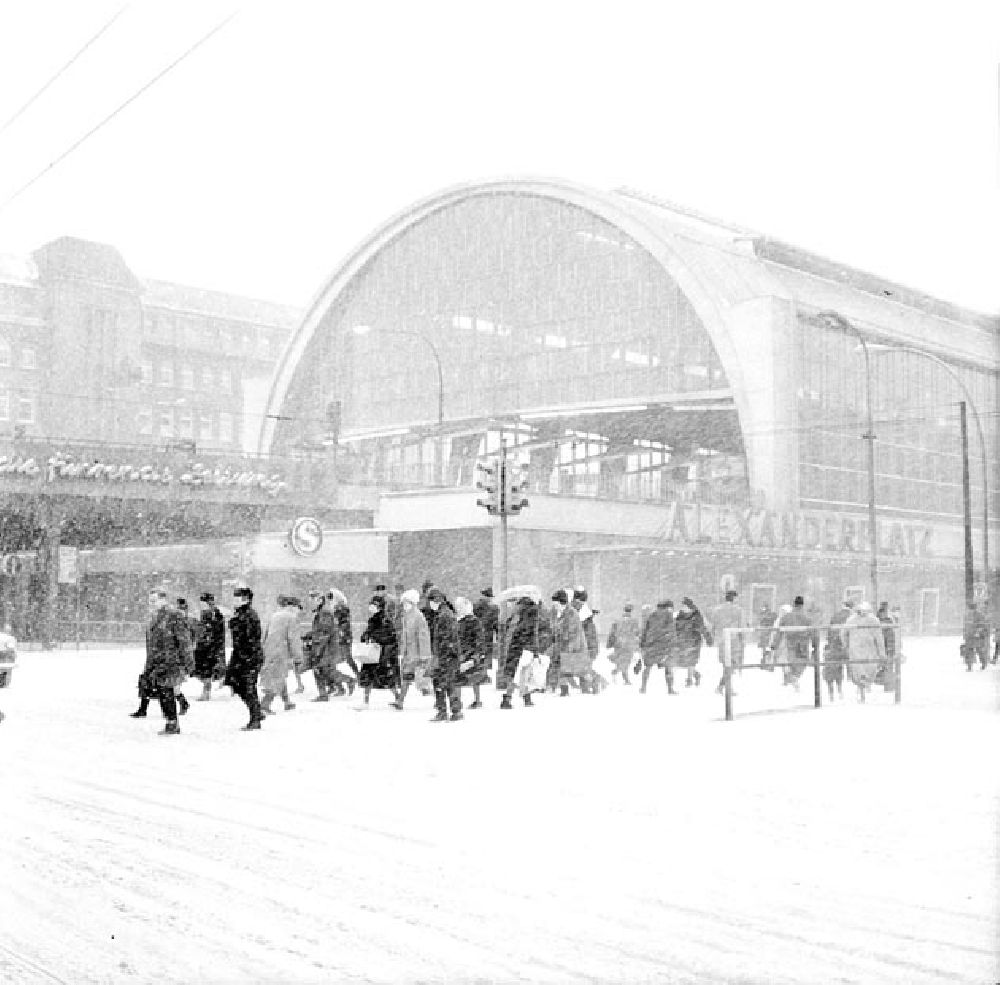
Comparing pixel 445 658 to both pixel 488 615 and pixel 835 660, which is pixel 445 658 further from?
pixel 835 660

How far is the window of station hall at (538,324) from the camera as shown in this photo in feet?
136

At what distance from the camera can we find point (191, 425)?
227 feet

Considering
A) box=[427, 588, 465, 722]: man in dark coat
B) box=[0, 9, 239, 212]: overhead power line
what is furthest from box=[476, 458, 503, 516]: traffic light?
box=[0, 9, 239, 212]: overhead power line

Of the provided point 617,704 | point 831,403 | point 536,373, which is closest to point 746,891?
point 617,704

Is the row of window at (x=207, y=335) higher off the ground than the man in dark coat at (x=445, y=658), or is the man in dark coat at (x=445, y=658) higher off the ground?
the row of window at (x=207, y=335)

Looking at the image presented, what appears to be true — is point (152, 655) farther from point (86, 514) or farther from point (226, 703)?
point (86, 514)

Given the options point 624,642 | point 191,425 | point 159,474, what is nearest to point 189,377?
point 191,425

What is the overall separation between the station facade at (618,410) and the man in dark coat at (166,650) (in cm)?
1943

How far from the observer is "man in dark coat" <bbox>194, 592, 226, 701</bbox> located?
15070 millimetres

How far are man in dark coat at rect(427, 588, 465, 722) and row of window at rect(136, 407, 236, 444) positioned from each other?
182 feet

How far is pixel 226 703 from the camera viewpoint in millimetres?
16547

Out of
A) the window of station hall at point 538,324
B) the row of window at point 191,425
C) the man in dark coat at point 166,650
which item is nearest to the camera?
the man in dark coat at point 166,650

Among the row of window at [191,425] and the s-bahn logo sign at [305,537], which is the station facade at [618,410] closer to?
the s-bahn logo sign at [305,537]

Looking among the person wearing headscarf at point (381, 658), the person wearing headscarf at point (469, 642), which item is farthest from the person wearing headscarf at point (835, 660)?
the person wearing headscarf at point (381, 658)
